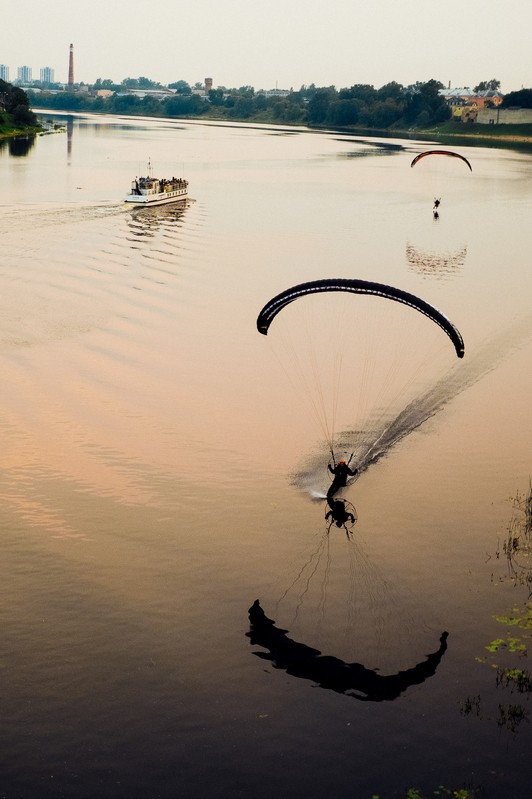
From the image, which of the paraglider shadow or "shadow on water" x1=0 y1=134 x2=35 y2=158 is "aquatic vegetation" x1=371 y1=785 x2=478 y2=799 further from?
"shadow on water" x1=0 y1=134 x2=35 y2=158

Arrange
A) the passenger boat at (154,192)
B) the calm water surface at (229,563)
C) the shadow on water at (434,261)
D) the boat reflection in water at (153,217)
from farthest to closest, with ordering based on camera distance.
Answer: the passenger boat at (154,192) < the boat reflection in water at (153,217) < the shadow on water at (434,261) < the calm water surface at (229,563)

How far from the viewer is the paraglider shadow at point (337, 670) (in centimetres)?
2220

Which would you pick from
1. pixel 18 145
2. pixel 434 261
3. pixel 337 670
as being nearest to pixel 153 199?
pixel 434 261

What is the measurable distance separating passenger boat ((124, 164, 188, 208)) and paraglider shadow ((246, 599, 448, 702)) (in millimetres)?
84780

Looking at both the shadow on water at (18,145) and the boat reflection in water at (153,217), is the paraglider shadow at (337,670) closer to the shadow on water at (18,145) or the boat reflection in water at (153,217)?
the boat reflection in water at (153,217)

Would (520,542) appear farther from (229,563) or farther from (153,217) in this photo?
(153,217)

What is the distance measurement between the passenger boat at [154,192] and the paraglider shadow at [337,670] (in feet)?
278

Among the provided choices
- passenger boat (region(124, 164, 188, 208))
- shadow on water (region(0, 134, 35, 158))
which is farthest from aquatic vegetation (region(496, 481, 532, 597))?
shadow on water (region(0, 134, 35, 158))

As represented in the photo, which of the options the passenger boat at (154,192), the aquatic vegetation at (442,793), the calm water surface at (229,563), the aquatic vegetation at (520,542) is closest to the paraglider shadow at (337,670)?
the calm water surface at (229,563)

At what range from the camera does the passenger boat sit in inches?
4090

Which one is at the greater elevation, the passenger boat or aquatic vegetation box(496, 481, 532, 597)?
the passenger boat

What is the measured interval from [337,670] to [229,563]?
5728 mm

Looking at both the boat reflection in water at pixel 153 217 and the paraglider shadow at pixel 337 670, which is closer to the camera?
the paraglider shadow at pixel 337 670

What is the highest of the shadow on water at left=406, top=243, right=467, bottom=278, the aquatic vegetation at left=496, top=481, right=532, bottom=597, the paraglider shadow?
the shadow on water at left=406, top=243, right=467, bottom=278
